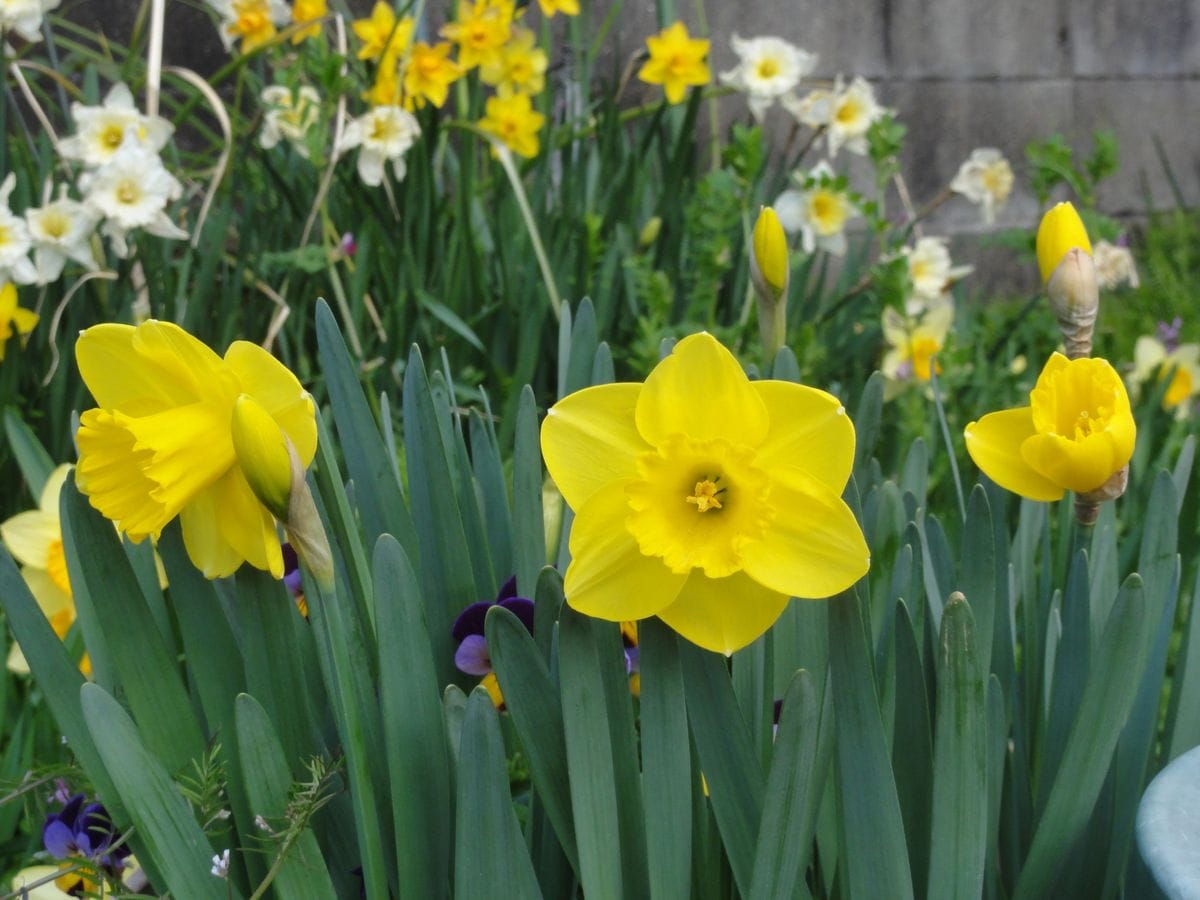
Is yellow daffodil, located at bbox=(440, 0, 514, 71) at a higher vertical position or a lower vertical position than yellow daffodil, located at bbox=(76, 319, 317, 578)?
higher

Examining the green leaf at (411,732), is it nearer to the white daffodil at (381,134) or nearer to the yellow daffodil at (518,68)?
the white daffodil at (381,134)

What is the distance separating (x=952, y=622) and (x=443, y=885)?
323mm

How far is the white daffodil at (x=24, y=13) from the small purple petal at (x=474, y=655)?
1.47 metres

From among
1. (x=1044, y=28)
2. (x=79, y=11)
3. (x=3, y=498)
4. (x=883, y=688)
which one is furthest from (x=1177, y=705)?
(x=1044, y=28)

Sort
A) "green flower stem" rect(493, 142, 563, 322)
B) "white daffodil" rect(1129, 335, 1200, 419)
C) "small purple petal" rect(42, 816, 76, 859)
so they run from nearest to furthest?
"small purple petal" rect(42, 816, 76, 859), "green flower stem" rect(493, 142, 563, 322), "white daffodil" rect(1129, 335, 1200, 419)

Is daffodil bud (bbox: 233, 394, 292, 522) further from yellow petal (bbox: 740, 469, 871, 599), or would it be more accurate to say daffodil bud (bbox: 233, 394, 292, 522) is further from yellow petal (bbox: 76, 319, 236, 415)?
yellow petal (bbox: 740, 469, 871, 599)

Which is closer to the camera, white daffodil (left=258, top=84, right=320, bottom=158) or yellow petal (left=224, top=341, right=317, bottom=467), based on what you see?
yellow petal (left=224, top=341, right=317, bottom=467)

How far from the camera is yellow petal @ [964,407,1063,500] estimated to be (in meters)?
0.69

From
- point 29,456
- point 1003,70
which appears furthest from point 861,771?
point 1003,70

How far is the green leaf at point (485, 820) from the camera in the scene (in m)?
0.55

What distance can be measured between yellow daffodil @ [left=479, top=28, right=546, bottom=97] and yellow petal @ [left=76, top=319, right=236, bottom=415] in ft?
5.72

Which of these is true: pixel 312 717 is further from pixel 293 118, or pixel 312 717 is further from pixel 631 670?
pixel 293 118

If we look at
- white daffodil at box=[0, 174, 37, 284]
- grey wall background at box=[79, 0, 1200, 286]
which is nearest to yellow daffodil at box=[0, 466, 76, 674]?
white daffodil at box=[0, 174, 37, 284]

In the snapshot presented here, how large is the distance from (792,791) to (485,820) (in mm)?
143
